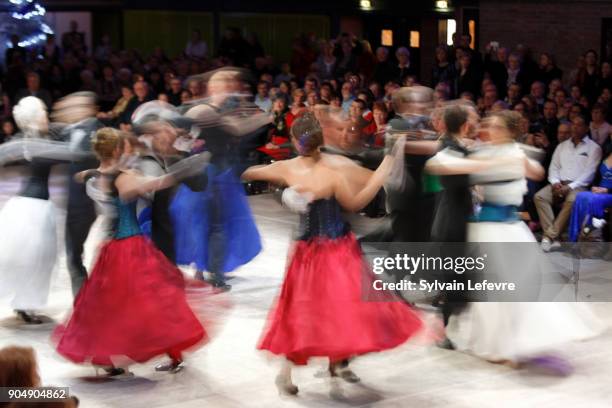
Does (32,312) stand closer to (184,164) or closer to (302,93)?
(184,164)

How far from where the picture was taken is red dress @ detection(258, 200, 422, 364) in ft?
19.8

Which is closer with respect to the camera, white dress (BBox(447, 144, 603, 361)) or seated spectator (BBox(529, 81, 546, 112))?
white dress (BBox(447, 144, 603, 361))

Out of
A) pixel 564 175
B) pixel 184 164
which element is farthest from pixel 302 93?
pixel 184 164

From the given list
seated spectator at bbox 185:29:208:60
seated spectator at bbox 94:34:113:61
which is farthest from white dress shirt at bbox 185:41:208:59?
seated spectator at bbox 94:34:113:61

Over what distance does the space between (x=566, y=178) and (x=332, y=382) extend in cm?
519

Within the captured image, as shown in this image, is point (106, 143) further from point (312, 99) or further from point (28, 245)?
point (312, 99)

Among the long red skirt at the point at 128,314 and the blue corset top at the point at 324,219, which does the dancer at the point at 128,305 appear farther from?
the blue corset top at the point at 324,219

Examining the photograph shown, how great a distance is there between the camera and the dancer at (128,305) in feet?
21.1

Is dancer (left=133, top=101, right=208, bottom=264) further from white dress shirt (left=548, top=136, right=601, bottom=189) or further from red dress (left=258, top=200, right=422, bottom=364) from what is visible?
white dress shirt (left=548, top=136, right=601, bottom=189)

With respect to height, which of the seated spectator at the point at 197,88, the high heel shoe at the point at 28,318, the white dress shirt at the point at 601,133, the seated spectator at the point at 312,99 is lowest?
the high heel shoe at the point at 28,318

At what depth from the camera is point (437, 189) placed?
8398 mm

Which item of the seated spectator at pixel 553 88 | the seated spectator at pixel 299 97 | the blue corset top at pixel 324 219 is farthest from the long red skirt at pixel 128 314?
the seated spectator at pixel 299 97

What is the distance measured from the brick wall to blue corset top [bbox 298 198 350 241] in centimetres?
1063

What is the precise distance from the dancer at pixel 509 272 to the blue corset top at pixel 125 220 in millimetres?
2068
